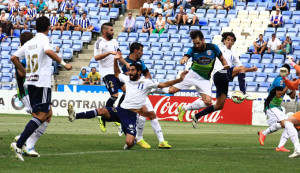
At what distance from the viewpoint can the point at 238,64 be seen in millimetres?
18078

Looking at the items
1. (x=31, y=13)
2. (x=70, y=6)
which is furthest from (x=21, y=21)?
(x=70, y=6)

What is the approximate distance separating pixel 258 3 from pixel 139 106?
889 inches

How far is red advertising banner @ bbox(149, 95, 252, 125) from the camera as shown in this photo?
27.2 meters

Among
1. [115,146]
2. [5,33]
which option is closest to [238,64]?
[115,146]

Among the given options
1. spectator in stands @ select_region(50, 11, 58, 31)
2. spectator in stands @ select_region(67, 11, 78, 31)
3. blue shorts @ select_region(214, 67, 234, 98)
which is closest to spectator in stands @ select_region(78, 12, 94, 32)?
spectator in stands @ select_region(67, 11, 78, 31)

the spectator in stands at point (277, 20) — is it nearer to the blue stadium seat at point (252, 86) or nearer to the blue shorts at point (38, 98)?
→ the blue stadium seat at point (252, 86)

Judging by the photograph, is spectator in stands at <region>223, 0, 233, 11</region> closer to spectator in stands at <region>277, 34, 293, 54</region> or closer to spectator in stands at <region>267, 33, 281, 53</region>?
spectator in stands at <region>267, 33, 281, 53</region>

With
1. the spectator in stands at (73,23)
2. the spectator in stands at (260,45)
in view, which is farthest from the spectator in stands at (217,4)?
the spectator in stands at (73,23)

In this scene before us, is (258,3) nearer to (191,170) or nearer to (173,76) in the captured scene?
(173,76)

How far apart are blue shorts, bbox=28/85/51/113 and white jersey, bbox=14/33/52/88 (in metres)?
0.09

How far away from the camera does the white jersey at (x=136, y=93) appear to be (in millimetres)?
13703

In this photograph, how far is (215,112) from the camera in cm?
2750

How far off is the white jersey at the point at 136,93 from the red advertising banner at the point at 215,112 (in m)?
13.3

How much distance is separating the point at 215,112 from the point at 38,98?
1693 centimetres
